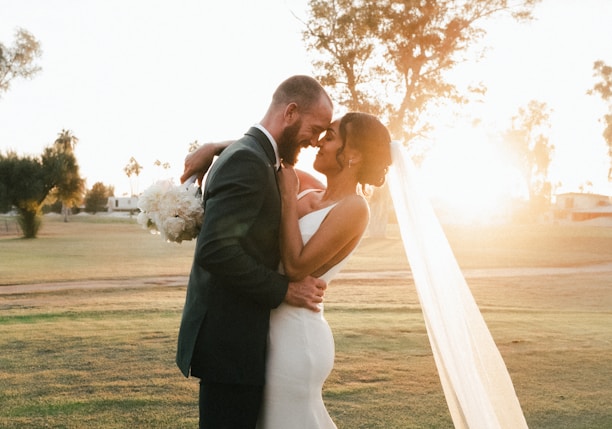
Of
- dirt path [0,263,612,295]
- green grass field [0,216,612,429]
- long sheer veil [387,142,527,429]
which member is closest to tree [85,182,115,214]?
green grass field [0,216,612,429]

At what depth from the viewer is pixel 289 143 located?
3369 mm

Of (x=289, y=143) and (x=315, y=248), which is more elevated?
(x=289, y=143)

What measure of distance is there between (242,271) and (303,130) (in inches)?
32.8

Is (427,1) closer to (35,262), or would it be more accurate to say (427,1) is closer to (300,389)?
(35,262)

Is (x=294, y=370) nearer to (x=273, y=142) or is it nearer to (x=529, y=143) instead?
(x=273, y=142)

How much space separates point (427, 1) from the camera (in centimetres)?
3812

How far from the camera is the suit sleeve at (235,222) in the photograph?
2998 mm

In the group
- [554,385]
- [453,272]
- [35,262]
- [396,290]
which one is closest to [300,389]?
[453,272]

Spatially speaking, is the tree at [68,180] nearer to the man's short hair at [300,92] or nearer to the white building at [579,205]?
the man's short hair at [300,92]

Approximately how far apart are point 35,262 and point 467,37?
27.2m

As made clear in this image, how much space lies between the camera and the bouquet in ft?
11.3

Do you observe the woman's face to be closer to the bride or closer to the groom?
the bride

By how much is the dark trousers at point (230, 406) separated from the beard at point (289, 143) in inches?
46.1

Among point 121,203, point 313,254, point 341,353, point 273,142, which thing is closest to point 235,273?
point 313,254
